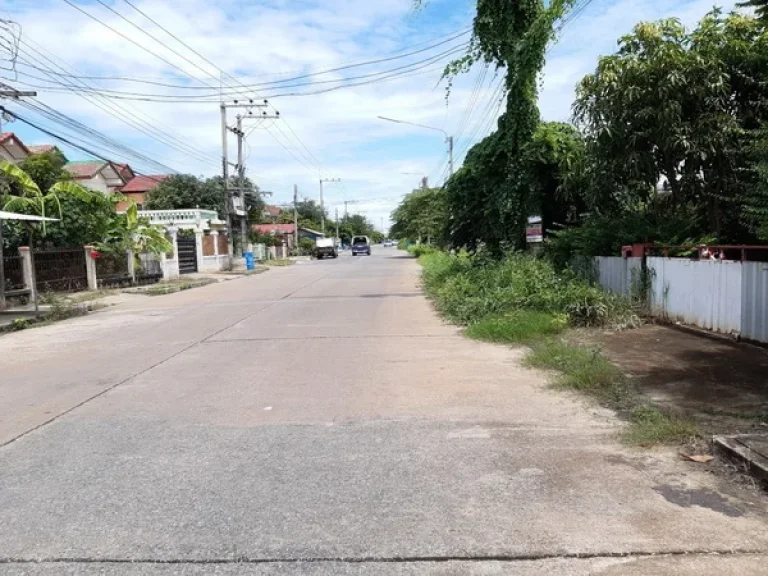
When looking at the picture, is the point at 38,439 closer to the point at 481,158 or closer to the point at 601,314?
the point at 601,314

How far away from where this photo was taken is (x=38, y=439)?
5895 mm

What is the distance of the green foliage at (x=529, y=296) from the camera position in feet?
37.9

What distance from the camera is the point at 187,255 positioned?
123 feet

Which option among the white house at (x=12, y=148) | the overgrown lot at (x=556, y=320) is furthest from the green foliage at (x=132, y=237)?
the overgrown lot at (x=556, y=320)

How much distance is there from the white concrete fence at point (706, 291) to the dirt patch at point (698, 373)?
1.14 ft

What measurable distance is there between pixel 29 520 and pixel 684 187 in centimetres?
1361

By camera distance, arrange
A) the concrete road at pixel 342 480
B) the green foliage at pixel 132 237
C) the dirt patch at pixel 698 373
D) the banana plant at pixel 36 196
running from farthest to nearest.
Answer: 1. the green foliage at pixel 132 237
2. the banana plant at pixel 36 196
3. the dirt patch at pixel 698 373
4. the concrete road at pixel 342 480

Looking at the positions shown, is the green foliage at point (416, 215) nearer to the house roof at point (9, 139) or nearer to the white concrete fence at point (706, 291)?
the house roof at point (9, 139)

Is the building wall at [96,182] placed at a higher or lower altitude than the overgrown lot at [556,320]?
higher

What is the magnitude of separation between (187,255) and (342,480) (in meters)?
34.9

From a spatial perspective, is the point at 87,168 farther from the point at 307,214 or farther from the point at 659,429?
the point at 307,214

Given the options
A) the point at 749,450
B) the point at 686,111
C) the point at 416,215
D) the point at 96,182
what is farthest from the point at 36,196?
the point at 416,215

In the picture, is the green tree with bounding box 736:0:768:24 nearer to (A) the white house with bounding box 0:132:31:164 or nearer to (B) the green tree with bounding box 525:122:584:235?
(B) the green tree with bounding box 525:122:584:235

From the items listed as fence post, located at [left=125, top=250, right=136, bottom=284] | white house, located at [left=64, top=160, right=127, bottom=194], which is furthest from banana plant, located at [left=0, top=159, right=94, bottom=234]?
white house, located at [left=64, top=160, right=127, bottom=194]
